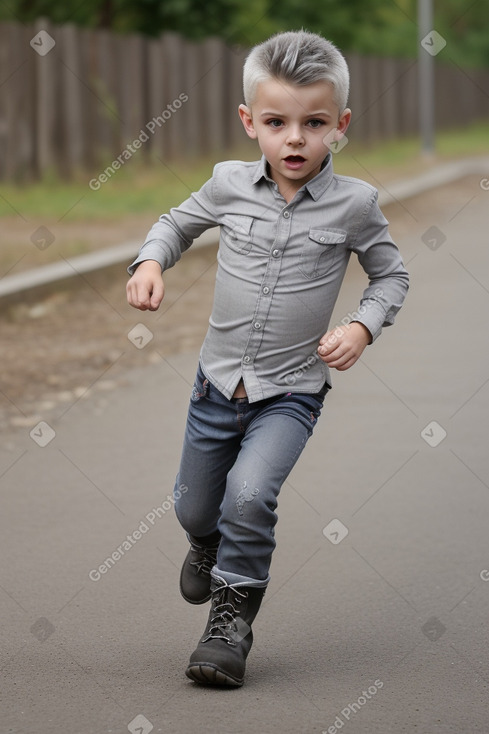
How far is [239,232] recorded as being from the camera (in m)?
3.72

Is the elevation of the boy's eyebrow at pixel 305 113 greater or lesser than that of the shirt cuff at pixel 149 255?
greater

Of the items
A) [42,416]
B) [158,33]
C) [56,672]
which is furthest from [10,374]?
[158,33]

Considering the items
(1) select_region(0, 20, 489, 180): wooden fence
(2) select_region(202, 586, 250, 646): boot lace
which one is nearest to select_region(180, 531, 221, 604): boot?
(2) select_region(202, 586, 250, 646): boot lace

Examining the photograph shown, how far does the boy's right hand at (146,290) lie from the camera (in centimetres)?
354

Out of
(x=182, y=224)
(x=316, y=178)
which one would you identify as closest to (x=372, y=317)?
(x=316, y=178)

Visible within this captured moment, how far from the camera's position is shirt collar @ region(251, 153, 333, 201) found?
3670 millimetres

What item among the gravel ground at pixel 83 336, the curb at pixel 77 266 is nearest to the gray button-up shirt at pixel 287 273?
the gravel ground at pixel 83 336

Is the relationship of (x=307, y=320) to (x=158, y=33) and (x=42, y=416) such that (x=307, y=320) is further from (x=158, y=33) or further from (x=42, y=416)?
(x=158, y=33)

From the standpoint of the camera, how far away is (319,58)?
11.7 ft

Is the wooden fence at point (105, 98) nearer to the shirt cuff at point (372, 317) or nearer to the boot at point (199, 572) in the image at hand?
the boot at point (199, 572)

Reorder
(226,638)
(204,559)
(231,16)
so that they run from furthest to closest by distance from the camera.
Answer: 1. (231,16)
2. (204,559)
3. (226,638)

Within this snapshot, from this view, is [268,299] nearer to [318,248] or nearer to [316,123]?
[318,248]

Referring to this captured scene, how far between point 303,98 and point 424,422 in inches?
126

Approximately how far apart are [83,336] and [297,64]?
5.01m
